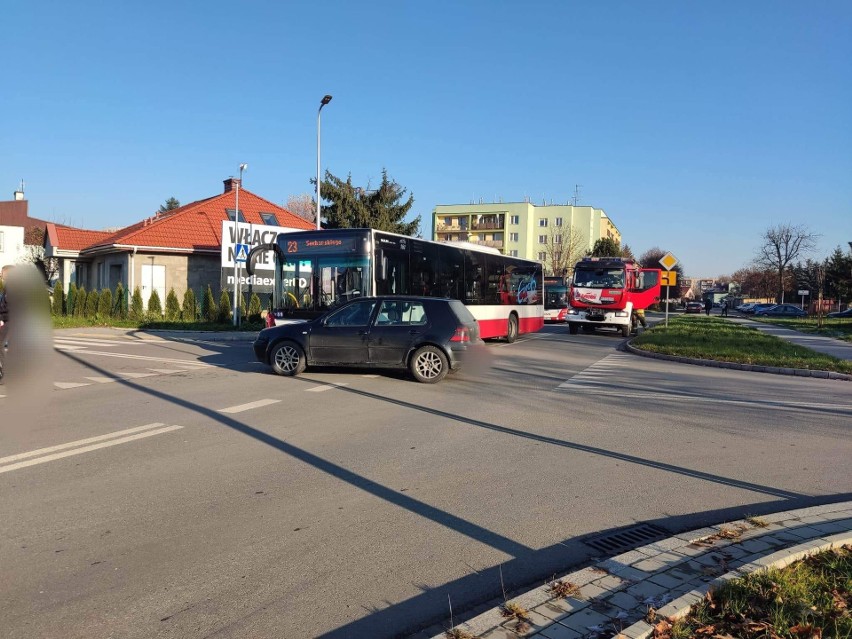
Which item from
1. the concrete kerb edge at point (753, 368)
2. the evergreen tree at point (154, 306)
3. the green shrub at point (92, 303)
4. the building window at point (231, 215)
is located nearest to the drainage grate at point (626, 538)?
the concrete kerb edge at point (753, 368)

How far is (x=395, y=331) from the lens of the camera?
1220cm

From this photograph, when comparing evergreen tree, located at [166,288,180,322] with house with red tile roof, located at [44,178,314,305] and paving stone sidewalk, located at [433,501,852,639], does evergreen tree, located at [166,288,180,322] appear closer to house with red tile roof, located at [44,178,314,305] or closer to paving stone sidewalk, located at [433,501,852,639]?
house with red tile roof, located at [44,178,314,305]

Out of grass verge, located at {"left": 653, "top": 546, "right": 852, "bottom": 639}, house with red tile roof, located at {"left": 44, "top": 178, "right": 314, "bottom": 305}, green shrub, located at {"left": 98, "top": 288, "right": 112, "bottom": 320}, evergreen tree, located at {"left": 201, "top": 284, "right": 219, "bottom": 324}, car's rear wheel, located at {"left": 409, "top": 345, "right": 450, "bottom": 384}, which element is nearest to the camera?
grass verge, located at {"left": 653, "top": 546, "right": 852, "bottom": 639}

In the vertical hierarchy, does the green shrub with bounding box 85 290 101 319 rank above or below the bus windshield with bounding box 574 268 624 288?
below

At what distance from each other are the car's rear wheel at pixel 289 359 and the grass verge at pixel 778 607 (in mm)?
9796

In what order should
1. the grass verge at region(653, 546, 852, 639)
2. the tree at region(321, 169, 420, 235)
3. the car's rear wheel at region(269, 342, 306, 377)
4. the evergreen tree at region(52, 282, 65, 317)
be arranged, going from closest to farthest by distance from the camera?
the grass verge at region(653, 546, 852, 639), the car's rear wheel at region(269, 342, 306, 377), the evergreen tree at region(52, 282, 65, 317), the tree at region(321, 169, 420, 235)

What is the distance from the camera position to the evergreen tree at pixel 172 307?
96.9 feet

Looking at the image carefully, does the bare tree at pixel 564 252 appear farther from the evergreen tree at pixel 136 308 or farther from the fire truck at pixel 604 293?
the evergreen tree at pixel 136 308

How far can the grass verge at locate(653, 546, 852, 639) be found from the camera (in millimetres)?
3125

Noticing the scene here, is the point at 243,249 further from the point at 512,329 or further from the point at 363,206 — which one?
the point at 363,206

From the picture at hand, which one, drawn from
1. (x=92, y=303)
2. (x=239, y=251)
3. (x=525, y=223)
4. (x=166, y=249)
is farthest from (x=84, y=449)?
(x=525, y=223)

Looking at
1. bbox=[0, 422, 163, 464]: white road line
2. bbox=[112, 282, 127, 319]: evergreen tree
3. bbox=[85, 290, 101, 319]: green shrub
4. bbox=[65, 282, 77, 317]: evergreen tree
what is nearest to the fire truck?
bbox=[112, 282, 127, 319]: evergreen tree

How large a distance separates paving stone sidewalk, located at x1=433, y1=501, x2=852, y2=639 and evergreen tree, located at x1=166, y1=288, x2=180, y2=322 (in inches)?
1112

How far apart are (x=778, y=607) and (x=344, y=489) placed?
340cm
